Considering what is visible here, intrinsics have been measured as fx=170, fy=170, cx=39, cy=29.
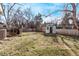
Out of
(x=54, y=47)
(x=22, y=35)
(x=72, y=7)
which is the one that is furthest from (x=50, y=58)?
(x=72, y=7)

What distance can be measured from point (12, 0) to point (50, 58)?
2.33 ft

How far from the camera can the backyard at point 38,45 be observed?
1721mm

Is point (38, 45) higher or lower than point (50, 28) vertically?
lower

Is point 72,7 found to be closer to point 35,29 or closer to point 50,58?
point 35,29

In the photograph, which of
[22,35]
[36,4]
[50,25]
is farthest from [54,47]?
[36,4]

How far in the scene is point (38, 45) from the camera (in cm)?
175

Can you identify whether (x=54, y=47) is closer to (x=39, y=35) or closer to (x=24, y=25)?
(x=39, y=35)

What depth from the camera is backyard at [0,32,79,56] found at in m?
1.72

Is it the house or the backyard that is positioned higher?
the house

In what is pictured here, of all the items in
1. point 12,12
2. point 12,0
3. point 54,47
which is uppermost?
point 12,0

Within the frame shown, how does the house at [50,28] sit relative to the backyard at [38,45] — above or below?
above

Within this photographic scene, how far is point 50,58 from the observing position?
1718 millimetres

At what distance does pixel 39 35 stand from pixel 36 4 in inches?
12.7

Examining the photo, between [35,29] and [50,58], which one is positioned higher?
[35,29]
